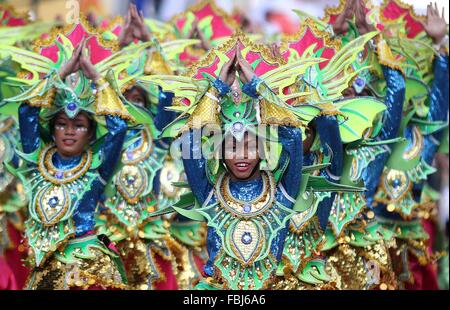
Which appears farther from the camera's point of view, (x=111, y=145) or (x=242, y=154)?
(x=111, y=145)

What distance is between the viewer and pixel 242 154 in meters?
6.14

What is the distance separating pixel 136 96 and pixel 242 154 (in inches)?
81.7

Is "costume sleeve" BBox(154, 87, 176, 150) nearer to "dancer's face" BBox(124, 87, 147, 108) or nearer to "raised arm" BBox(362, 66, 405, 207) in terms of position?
"dancer's face" BBox(124, 87, 147, 108)

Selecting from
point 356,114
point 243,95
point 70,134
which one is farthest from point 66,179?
point 356,114

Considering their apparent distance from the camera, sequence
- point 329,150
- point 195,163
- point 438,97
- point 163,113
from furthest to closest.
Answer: point 438,97, point 163,113, point 329,150, point 195,163

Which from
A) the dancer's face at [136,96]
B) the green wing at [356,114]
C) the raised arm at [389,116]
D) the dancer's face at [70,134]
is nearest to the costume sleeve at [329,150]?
the green wing at [356,114]

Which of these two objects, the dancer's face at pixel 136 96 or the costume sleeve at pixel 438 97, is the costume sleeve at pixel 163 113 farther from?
the costume sleeve at pixel 438 97

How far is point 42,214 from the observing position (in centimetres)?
691

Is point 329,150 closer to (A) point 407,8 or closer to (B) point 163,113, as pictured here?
(B) point 163,113

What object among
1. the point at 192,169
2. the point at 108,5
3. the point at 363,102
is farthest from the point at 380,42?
the point at 108,5

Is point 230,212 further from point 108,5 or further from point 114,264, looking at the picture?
point 108,5
